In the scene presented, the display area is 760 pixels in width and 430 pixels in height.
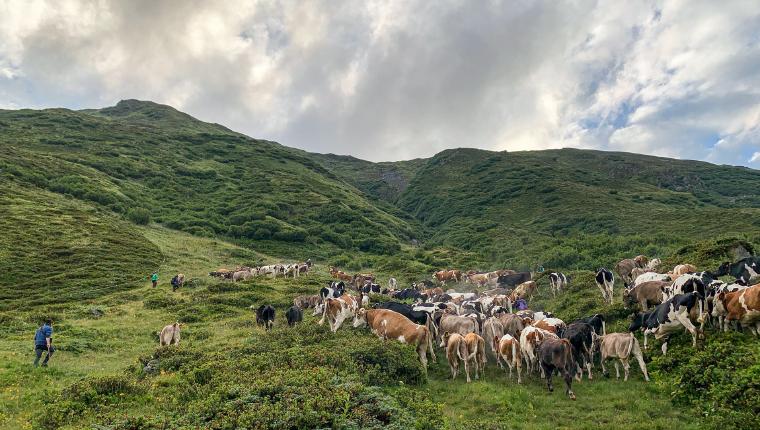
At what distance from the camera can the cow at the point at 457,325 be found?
18.2m

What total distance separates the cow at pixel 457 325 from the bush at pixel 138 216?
63723mm

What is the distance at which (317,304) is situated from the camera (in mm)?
28391

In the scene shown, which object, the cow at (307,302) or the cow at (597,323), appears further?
the cow at (307,302)

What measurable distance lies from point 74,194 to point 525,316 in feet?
248

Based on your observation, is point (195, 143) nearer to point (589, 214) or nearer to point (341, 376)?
point (589, 214)

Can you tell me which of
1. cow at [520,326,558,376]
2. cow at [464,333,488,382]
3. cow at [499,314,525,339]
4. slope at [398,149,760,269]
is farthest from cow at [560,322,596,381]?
slope at [398,149,760,269]

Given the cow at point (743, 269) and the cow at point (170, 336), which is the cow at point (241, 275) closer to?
the cow at point (170, 336)

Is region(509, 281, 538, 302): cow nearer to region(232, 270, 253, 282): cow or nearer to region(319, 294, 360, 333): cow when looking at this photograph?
region(319, 294, 360, 333): cow

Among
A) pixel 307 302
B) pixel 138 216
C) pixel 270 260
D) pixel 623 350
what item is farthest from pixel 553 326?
pixel 138 216

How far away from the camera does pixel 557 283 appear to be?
103 ft

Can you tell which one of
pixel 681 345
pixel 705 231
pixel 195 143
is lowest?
pixel 681 345

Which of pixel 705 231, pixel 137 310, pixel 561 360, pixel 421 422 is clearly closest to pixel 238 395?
pixel 421 422

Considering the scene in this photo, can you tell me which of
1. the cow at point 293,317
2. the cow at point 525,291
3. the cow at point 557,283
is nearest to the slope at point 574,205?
the cow at point 557,283

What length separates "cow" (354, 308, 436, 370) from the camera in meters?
16.2
